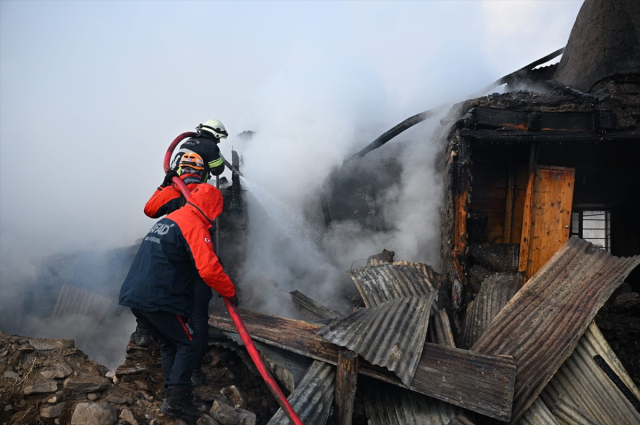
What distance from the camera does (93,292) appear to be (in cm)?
523

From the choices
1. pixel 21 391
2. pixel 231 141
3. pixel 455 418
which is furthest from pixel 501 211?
pixel 231 141

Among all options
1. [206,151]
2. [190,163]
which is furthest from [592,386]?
[206,151]

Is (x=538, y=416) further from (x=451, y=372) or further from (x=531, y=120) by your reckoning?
(x=531, y=120)

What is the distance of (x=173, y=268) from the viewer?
2674 millimetres

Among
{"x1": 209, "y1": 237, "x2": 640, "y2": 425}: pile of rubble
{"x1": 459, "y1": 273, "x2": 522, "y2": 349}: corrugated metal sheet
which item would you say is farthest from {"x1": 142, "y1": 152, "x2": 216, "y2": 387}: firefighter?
{"x1": 459, "y1": 273, "x2": 522, "y2": 349}: corrugated metal sheet

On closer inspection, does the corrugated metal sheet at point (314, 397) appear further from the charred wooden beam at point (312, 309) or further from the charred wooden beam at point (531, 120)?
the charred wooden beam at point (531, 120)

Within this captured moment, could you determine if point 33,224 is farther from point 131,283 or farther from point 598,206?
point 598,206

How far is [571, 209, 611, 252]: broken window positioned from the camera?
610 cm

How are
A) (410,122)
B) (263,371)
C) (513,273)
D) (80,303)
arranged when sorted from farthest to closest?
(410,122)
(513,273)
(80,303)
(263,371)

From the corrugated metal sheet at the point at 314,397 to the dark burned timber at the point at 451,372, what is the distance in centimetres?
11

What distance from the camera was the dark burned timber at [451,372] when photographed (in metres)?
3.06

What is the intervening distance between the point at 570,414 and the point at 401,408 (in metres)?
1.49

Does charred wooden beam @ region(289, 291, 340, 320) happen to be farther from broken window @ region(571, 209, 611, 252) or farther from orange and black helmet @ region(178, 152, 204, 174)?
broken window @ region(571, 209, 611, 252)

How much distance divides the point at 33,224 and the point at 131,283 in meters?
5.83
